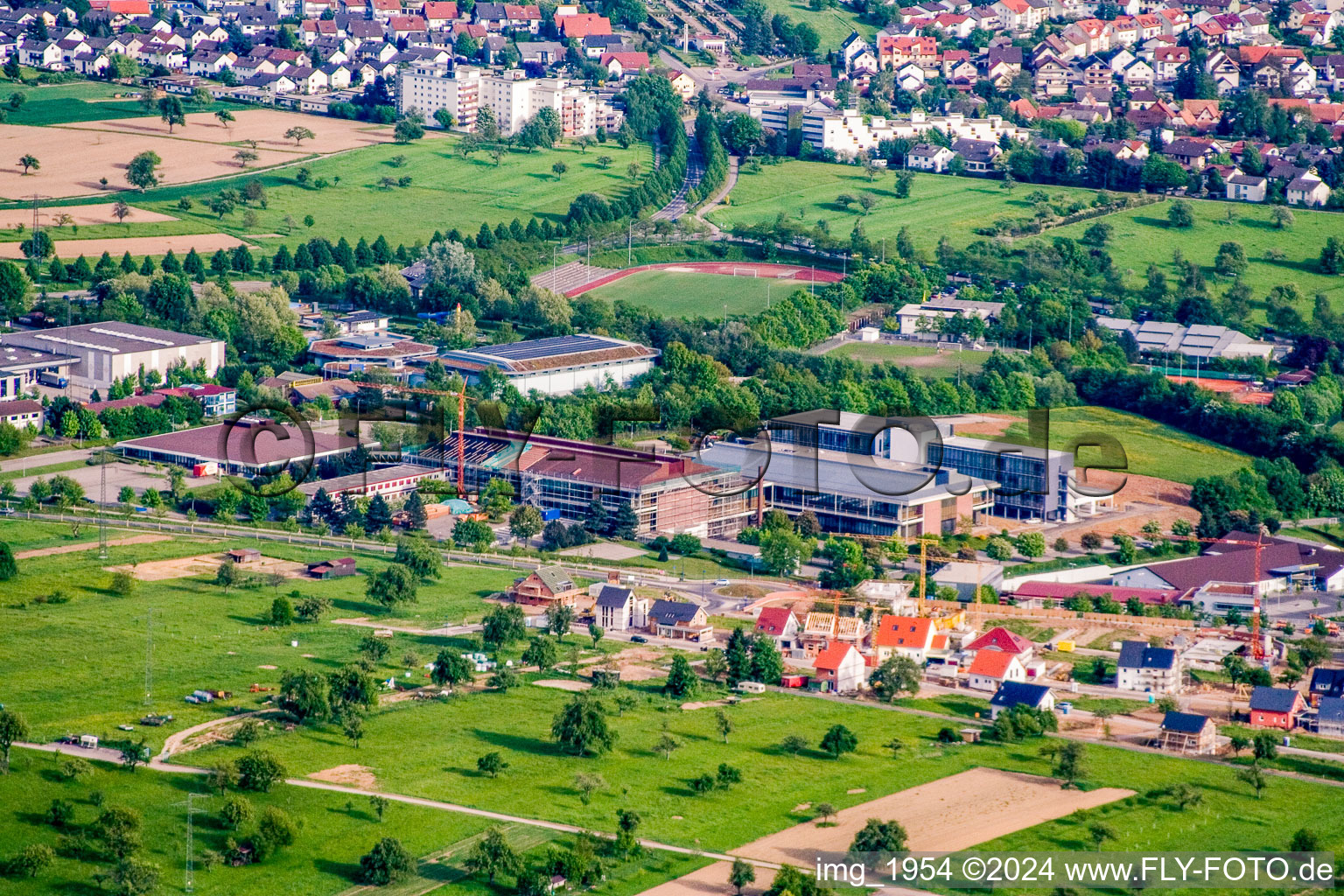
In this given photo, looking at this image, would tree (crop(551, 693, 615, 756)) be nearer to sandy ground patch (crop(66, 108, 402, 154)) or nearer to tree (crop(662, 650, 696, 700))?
tree (crop(662, 650, 696, 700))

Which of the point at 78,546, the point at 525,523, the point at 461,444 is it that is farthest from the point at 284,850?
the point at 461,444

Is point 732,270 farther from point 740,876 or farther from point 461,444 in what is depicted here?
point 740,876

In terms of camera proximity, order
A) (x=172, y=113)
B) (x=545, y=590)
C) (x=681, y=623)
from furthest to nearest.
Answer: (x=172, y=113) → (x=545, y=590) → (x=681, y=623)

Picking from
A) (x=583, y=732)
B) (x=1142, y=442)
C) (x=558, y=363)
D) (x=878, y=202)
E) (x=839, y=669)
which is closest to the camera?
(x=583, y=732)

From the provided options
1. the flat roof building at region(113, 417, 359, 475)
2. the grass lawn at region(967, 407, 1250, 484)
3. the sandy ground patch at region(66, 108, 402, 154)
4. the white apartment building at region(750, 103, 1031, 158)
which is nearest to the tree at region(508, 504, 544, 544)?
the flat roof building at region(113, 417, 359, 475)

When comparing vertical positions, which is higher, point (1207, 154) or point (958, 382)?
point (1207, 154)

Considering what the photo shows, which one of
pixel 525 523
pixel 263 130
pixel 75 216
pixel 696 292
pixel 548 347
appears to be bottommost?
pixel 525 523

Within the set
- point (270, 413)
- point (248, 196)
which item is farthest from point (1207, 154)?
point (270, 413)

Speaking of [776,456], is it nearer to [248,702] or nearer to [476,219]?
[248,702]
